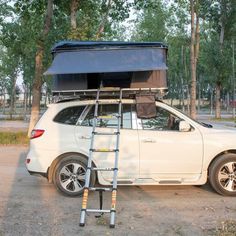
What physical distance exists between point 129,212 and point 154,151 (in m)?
1.35

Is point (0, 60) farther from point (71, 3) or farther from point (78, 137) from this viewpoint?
point (78, 137)

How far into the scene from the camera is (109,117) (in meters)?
8.02

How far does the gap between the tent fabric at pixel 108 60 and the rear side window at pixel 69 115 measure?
0.77 metres

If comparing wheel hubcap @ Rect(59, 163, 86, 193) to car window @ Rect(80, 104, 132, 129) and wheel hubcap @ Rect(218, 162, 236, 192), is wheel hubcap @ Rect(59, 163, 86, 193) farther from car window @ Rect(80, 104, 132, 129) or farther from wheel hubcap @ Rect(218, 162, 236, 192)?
wheel hubcap @ Rect(218, 162, 236, 192)

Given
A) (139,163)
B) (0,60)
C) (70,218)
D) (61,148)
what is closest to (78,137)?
(61,148)

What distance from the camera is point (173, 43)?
3997 centimetres

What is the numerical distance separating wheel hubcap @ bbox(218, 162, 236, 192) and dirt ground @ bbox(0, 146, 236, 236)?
222 mm

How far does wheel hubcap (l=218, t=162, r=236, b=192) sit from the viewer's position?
792 centimetres

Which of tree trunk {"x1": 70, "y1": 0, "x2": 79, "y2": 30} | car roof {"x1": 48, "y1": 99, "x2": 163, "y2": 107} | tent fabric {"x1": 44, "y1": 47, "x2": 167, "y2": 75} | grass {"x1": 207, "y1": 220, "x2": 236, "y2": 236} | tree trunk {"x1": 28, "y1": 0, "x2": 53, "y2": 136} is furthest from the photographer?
tree trunk {"x1": 70, "y1": 0, "x2": 79, "y2": 30}

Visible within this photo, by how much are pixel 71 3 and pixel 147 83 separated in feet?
37.8

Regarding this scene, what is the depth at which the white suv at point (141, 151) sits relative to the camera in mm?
7824

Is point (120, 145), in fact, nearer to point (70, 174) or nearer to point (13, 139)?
point (70, 174)

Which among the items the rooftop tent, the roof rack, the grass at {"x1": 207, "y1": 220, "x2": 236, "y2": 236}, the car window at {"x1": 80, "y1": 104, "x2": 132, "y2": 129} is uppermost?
the rooftop tent

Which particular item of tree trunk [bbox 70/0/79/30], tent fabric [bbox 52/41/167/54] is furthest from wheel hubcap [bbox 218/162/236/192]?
tree trunk [bbox 70/0/79/30]
